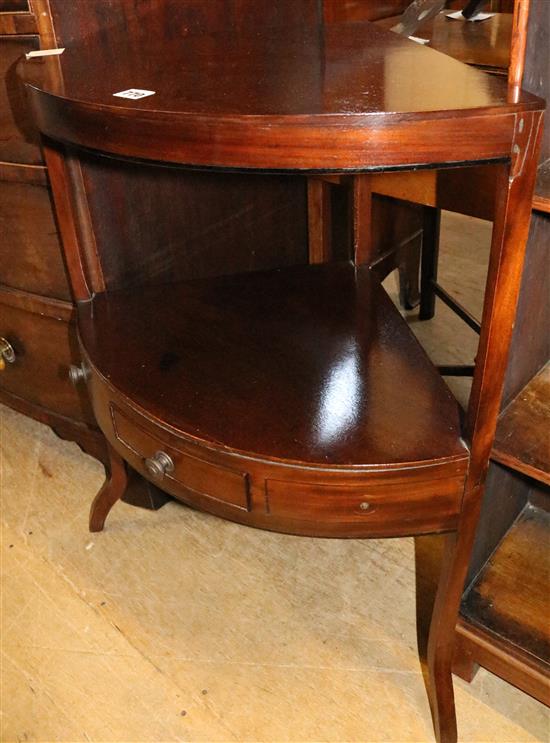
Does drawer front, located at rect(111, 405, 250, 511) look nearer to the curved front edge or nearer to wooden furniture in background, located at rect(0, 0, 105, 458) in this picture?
the curved front edge

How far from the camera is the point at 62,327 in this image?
1.35 meters

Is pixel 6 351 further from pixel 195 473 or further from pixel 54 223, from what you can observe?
pixel 195 473

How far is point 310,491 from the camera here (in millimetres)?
815

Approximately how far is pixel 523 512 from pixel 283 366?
530 mm

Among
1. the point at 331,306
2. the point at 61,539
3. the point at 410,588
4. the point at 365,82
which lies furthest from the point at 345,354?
the point at 61,539

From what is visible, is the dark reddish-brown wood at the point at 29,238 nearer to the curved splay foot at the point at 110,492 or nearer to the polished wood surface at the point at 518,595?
the curved splay foot at the point at 110,492

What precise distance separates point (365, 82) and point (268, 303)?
43 cm

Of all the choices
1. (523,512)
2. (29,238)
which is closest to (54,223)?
(29,238)

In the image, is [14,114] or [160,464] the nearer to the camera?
[160,464]

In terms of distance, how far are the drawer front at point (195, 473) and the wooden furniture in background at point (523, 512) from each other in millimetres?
312

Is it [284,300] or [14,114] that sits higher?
[14,114]

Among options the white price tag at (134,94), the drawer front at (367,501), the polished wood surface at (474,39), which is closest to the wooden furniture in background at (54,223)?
the polished wood surface at (474,39)

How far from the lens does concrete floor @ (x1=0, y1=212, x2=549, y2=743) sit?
1087 millimetres

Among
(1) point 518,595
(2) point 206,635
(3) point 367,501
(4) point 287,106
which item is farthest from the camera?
(2) point 206,635
